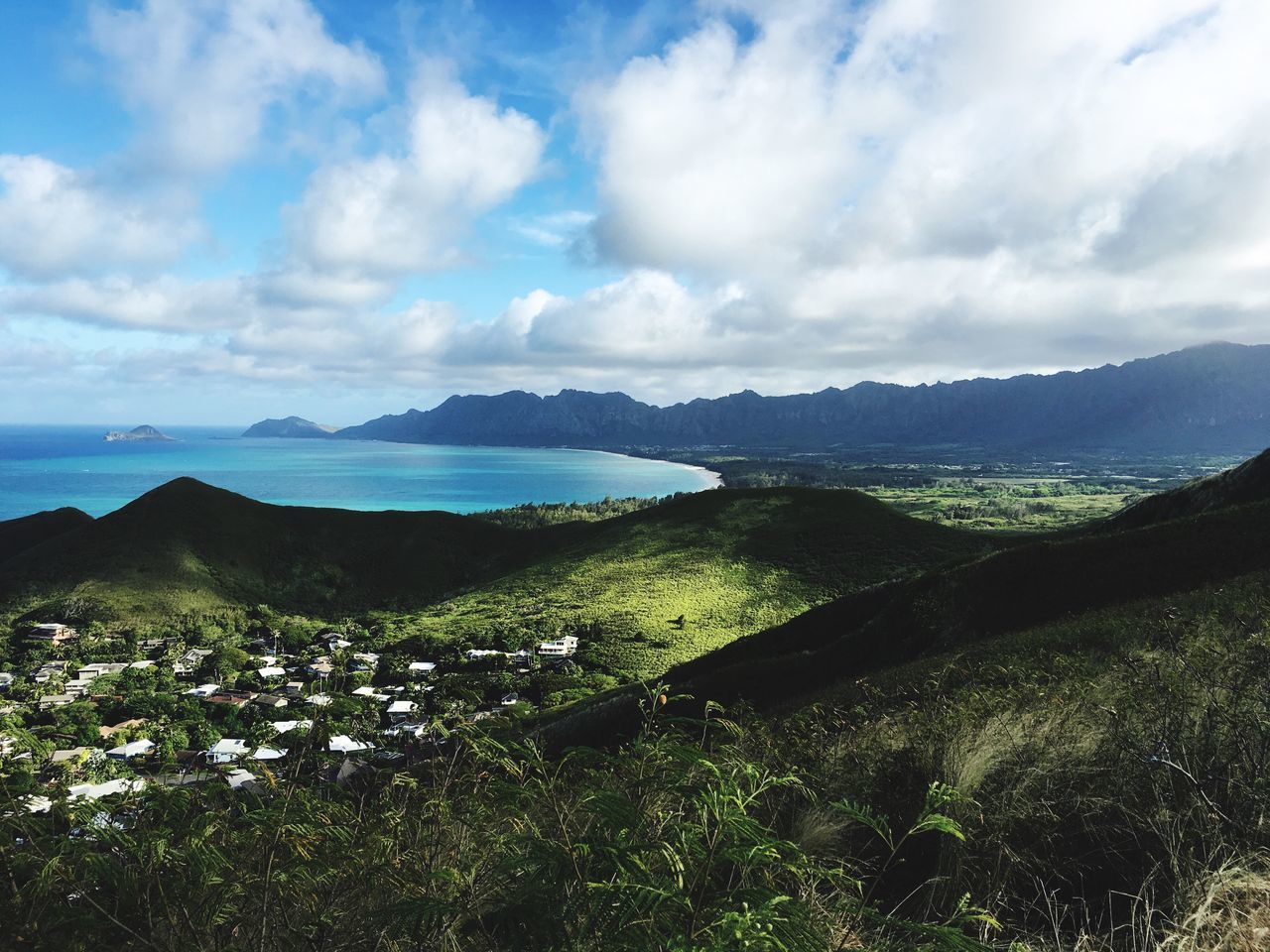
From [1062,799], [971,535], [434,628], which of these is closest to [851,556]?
[971,535]

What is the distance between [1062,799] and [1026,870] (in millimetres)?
652

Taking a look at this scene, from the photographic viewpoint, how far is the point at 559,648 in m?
57.7

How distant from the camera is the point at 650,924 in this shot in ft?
8.21

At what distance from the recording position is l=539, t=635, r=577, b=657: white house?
185 feet

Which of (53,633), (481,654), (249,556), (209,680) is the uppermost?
(249,556)

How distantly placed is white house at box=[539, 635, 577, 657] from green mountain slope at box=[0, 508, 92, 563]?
350ft

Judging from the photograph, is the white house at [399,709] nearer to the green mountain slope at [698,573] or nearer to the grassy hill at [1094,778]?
the green mountain slope at [698,573]

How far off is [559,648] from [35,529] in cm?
12166

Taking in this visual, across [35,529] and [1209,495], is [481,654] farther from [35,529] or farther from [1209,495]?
[35,529]

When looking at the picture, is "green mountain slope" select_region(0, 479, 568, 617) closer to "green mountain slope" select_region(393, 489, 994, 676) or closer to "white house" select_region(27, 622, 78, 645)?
"white house" select_region(27, 622, 78, 645)

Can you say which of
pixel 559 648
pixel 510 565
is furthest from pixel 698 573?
pixel 510 565

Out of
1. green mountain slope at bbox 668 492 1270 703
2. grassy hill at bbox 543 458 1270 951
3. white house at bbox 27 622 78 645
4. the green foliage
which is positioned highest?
the green foliage

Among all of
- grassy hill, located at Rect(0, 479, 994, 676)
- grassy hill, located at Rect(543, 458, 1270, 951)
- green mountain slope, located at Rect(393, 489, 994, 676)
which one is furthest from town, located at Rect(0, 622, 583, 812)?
grassy hill, located at Rect(543, 458, 1270, 951)

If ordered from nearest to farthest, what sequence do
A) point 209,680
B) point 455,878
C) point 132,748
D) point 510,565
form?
point 455,878 → point 132,748 → point 209,680 → point 510,565
